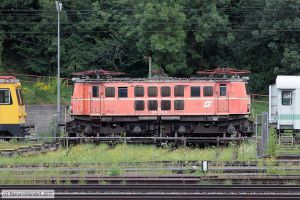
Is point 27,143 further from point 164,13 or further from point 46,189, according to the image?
point 164,13

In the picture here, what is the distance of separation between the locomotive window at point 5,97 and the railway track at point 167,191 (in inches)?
680

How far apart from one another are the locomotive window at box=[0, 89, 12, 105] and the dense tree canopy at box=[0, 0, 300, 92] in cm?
2409

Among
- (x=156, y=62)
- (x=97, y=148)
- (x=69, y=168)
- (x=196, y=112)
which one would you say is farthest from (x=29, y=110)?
(x=69, y=168)

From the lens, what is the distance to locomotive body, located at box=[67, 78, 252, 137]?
3738 centimetres

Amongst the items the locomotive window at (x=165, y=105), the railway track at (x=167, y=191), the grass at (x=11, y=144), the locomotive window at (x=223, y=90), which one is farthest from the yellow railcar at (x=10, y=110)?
the railway track at (x=167, y=191)

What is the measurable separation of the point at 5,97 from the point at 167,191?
1968 centimetres

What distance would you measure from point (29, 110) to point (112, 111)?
15.2 m

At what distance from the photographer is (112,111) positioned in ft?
123

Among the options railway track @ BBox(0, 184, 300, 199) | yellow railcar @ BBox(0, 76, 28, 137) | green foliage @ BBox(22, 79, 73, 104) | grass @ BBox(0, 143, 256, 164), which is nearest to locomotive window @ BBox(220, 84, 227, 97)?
grass @ BBox(0, 143, 256, 164)

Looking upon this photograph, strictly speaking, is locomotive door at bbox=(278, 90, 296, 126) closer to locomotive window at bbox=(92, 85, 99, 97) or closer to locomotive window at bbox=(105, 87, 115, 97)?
locomotive window at bbox=(105, 87, 115, 97)

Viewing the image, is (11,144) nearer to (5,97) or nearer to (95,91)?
(5,97)

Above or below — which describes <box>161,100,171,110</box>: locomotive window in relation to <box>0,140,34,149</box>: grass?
above

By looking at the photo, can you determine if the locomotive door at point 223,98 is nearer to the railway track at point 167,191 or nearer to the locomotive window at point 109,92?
the locomotive window at point 109,92

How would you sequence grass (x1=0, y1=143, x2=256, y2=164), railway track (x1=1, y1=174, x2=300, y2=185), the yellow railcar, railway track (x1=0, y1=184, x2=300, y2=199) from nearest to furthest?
railway track (x1=0, y1=184, x2=300, y2=199) → railway track (x1=1, y1=174, x2=300, y2=185) → grass (x1=0, y1=143, x2=256, y2=164) → the yellow railcar
